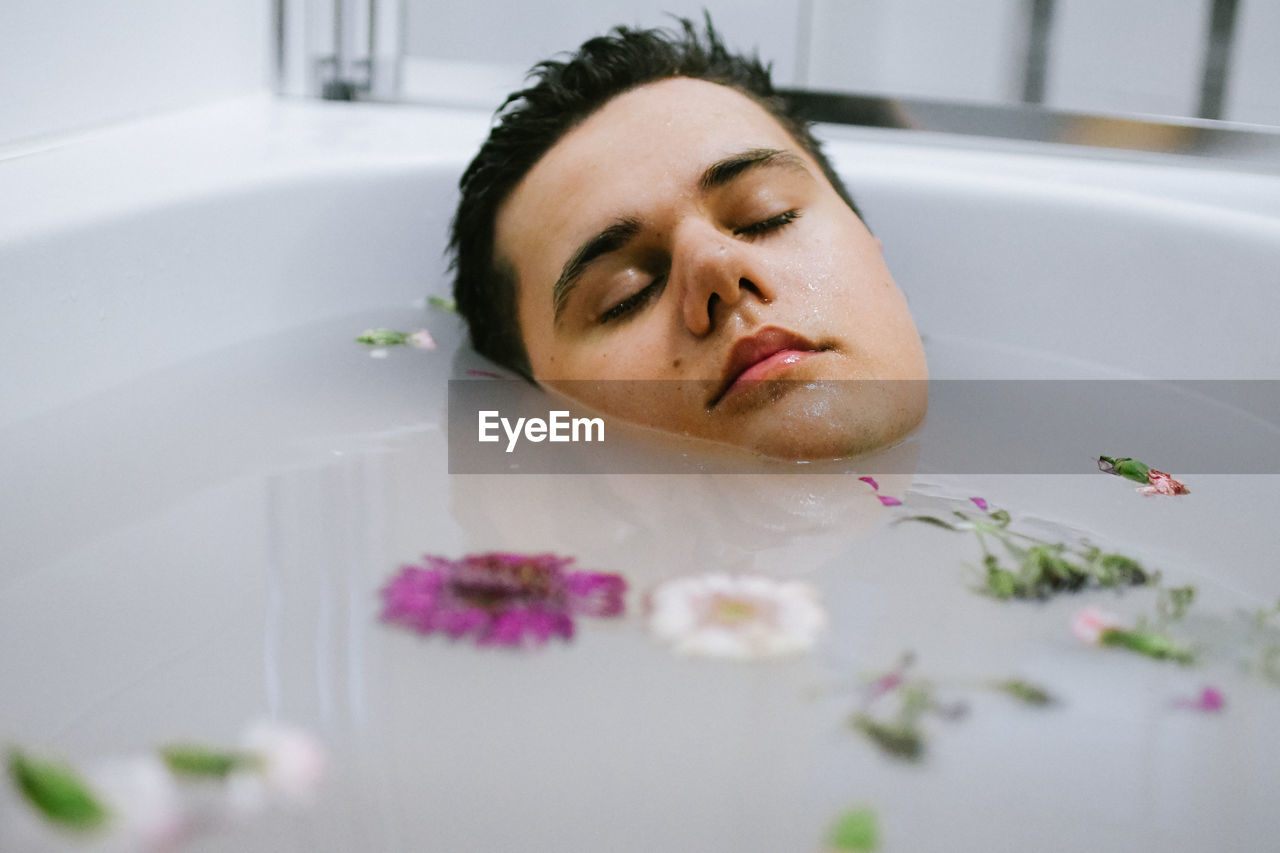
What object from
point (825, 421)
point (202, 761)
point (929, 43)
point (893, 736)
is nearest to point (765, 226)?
point (825, 421)

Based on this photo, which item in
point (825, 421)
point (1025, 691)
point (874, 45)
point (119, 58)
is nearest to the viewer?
point (1025, 691)

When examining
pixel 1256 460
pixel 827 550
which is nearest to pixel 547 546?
pixel 827 550

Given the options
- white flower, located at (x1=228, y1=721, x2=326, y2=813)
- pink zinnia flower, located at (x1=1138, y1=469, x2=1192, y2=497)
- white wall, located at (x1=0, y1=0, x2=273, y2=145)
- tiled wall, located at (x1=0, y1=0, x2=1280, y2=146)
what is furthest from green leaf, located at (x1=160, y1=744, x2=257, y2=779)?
tiled wall, located at (x1=0, y1=0, x2=1280, y2=146)

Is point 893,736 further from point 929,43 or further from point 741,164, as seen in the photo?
point 929,43

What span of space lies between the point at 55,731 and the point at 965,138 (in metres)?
1.41

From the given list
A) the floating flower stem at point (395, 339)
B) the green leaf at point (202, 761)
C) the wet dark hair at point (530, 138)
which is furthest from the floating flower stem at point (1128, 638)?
the floating flower stem at point (395, 339)

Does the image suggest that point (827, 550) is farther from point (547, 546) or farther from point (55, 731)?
point (55, 731)

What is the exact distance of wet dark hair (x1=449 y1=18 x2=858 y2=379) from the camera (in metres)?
1.24

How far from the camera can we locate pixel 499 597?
2.43 feet

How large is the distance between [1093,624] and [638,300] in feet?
1.62

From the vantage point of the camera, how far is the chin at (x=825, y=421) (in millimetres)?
979

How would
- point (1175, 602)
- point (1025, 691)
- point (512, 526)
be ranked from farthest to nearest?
point (512, 526), point (1175, 602), point (1025, 691)

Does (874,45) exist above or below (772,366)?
above

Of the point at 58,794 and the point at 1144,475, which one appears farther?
the point at 1144,475
